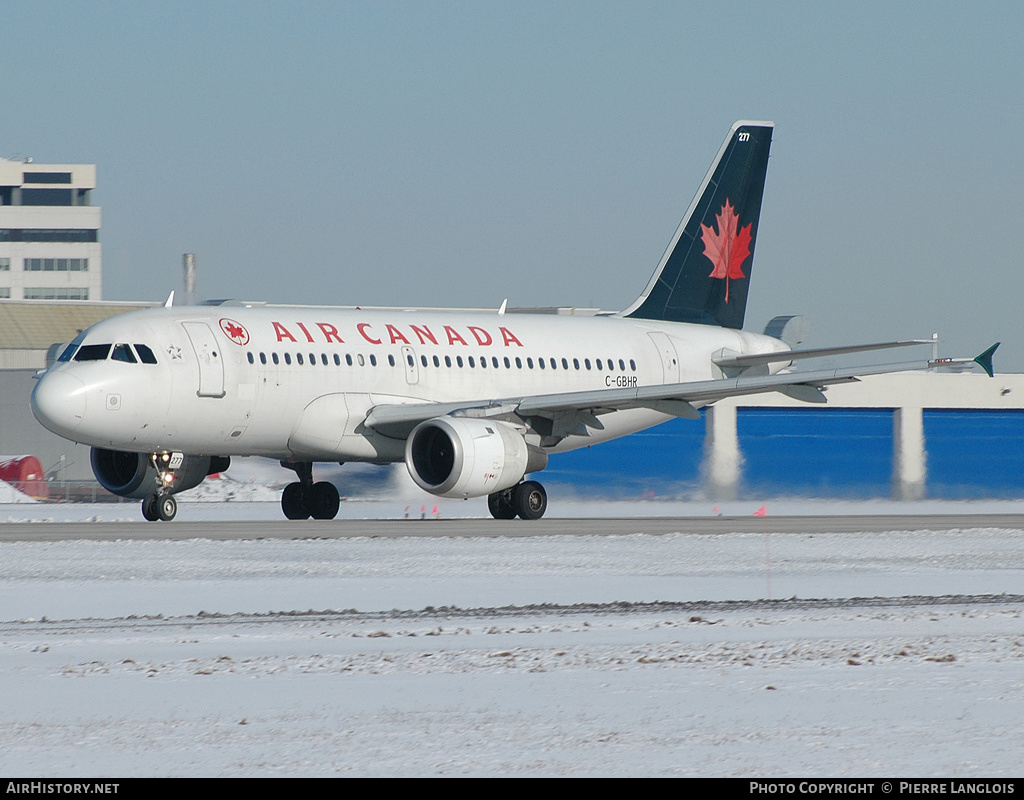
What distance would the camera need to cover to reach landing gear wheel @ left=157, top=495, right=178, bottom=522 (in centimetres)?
2548

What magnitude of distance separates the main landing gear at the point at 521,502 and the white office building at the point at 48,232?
122022mm

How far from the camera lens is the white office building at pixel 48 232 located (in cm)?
14150

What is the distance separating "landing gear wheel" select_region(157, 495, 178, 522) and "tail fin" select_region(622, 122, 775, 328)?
40.0ft

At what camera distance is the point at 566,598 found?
580 inches

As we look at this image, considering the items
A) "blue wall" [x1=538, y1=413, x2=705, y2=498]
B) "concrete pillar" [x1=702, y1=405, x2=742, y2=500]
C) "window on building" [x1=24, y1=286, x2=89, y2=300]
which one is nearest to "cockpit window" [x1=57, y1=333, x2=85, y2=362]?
"blue wall" [x1=538, y1=413, x2=705, y2=498]

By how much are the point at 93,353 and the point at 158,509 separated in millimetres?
2918

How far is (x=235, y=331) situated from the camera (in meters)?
25.6

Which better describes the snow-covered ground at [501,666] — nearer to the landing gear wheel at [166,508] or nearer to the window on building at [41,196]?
the landing gear wheel at [166,508]

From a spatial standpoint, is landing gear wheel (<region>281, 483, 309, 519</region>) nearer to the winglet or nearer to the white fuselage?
the white fuselage

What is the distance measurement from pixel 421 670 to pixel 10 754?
11.0 ft

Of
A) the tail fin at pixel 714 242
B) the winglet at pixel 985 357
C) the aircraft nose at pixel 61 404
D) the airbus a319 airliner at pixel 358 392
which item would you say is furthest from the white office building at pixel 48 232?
the winglet at pixel 985 357

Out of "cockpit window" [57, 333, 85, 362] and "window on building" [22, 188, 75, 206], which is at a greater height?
"window on building" [22, 188, 75, 206]
